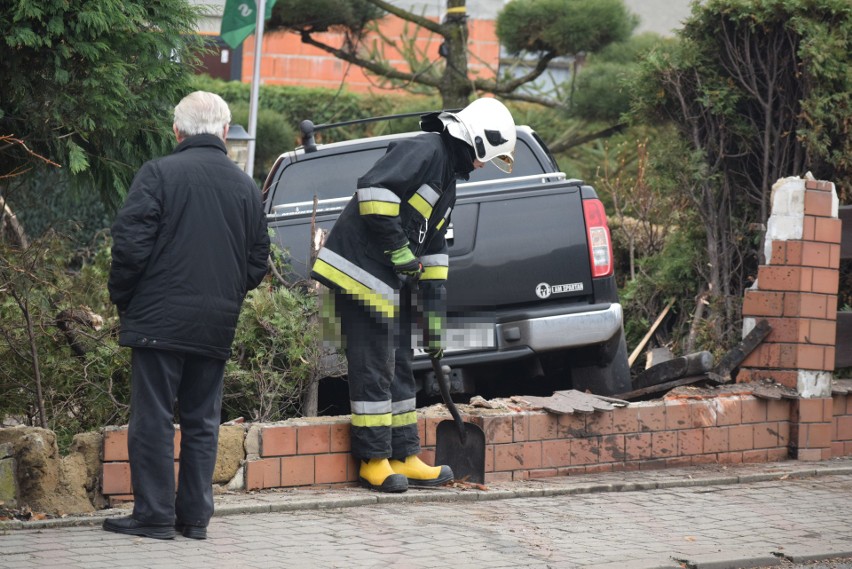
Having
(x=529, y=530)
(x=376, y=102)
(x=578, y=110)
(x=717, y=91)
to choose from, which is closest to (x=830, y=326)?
(x=717, y=91)

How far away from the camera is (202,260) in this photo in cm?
485

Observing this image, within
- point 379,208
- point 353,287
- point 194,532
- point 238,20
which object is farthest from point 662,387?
point 238,20

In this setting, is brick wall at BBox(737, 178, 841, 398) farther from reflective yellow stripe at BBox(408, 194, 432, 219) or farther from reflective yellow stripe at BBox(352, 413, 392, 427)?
reflective yellow stripe at BBox(352, 413, 392, 427)

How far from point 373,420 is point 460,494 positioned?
0.57 meters

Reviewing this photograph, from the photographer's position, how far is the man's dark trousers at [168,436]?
A: 4.81 metres

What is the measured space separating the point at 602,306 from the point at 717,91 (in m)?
2.62

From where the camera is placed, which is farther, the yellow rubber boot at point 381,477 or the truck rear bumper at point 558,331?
the truck rear bumper at point 558,331

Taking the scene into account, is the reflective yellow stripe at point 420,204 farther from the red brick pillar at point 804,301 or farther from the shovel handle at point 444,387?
the red brick pillar at point 804,301

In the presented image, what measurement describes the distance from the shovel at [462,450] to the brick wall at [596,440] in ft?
0.26

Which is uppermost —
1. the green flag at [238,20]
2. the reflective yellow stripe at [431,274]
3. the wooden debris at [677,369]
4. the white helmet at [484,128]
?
the green flag at [238,20]

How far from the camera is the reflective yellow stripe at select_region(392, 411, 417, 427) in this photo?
6.02 metres

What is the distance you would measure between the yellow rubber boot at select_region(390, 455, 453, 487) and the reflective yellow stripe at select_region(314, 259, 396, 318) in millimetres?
780

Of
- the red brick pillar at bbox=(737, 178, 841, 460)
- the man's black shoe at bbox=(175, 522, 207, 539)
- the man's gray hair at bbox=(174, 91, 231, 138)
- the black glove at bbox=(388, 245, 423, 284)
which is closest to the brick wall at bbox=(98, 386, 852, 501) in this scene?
the red brick pillar at bbox=(737, 178, 841, 460)

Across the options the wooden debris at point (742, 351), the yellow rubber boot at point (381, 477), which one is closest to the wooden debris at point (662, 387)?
the wooden debris at point (742, 351)
